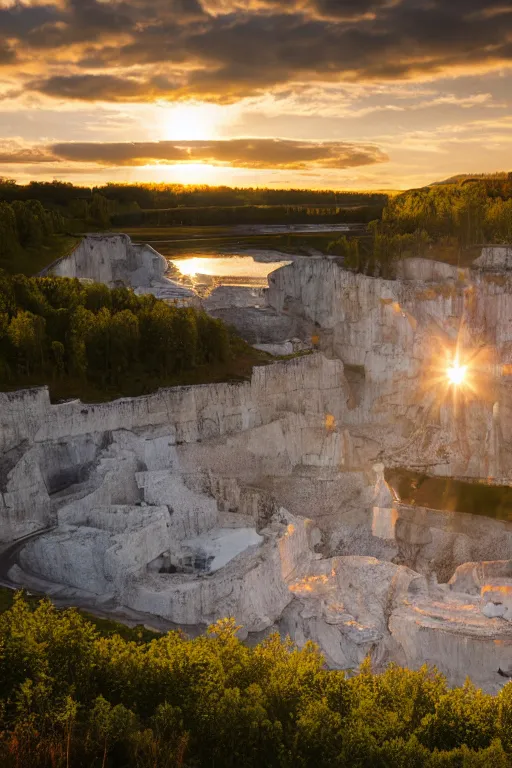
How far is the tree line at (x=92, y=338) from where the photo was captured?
111 ft

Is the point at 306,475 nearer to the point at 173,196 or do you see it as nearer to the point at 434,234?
the point at 434,234

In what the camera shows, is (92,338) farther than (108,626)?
Yes

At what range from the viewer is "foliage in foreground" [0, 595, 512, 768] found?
15750 mm

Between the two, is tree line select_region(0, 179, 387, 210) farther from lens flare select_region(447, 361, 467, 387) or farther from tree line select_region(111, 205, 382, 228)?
lens flare select_region(447, 361, 467, 387)

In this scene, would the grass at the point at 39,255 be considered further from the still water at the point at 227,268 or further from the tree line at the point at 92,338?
the still water at the point at 227,268

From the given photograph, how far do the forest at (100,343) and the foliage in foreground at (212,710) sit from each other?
1552 cm

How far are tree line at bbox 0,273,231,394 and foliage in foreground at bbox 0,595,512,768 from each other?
15.7 meters

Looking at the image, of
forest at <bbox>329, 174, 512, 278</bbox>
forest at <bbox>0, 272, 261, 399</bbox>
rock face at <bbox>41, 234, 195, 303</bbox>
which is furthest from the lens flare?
rock face at <bbox>41, 234, 195, 303</bbox>

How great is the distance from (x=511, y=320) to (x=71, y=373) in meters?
24.2

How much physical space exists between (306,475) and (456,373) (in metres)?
12.6

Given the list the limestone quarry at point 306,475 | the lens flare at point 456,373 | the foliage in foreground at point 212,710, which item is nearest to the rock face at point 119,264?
Result: the limestone quarry at point 306,475

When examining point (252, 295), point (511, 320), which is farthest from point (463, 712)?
point (252, 295)

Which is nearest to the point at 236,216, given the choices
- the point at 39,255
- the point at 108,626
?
the point at 39,255

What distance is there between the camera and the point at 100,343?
3575 cm
